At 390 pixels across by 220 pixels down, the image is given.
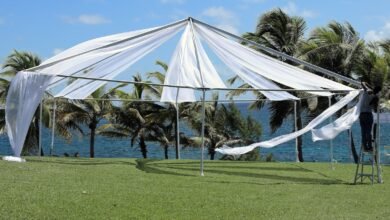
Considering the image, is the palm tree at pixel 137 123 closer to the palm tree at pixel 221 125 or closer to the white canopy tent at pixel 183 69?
the palm tree at pixel 221 125

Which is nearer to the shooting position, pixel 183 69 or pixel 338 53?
pixel 183 69

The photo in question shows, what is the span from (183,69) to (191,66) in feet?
0.61

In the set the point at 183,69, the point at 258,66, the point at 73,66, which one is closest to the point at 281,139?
the point at 258,66

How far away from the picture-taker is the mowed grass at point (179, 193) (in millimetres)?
5754

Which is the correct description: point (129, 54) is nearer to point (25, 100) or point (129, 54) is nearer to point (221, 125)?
point (25, 100)

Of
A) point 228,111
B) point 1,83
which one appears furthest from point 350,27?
point 1,83

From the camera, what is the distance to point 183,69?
12.0 m

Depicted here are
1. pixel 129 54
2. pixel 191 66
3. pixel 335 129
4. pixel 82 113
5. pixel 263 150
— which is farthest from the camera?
pixel 263 150

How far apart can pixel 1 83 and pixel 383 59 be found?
11314mm

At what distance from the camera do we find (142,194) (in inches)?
272

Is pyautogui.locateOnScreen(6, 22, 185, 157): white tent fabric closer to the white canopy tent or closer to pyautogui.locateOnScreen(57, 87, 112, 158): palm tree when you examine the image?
the white canopy tent

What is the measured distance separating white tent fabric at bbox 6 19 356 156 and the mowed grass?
107cm

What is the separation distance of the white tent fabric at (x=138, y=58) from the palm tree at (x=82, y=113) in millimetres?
6355

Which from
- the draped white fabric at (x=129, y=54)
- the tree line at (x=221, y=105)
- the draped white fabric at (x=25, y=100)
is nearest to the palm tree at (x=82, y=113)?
the tree line at (x=221, y=105)
